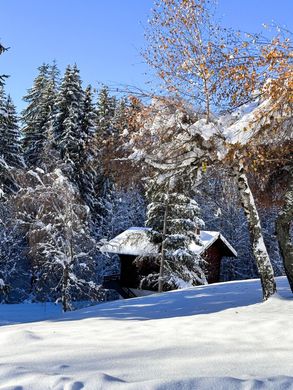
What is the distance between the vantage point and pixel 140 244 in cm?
2659

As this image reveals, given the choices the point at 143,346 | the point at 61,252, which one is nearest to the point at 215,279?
the point at 61,252

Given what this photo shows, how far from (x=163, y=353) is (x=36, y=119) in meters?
30.9

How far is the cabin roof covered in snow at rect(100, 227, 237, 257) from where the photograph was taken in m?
23.3

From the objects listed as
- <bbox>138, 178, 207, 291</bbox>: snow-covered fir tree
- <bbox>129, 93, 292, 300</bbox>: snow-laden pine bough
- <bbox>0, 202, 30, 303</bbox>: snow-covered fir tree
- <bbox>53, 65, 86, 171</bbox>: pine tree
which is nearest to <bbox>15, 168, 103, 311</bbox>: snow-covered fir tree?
<bbox>138, 178, 207, 291</bbox>: snow-covered fir tree

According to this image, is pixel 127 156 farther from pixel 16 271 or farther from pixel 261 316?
pixel 16 271

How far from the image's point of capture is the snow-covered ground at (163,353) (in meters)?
3.90

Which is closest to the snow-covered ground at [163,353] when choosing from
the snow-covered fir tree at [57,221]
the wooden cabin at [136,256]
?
the snow-covered fir tree at [57,221]

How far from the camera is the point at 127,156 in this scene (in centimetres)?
1055

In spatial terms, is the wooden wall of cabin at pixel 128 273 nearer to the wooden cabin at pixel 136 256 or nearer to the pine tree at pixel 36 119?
the wooden cabin at pixel 136 256

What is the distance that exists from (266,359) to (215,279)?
1058 inches

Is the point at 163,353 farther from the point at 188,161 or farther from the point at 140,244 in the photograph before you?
the point at 140,244

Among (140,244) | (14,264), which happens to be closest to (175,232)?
(140,244)

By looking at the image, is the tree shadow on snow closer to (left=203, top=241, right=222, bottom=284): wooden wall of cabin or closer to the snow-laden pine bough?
the snow-laden pine bough

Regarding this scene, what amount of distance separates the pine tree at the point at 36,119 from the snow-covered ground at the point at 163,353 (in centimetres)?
2243
